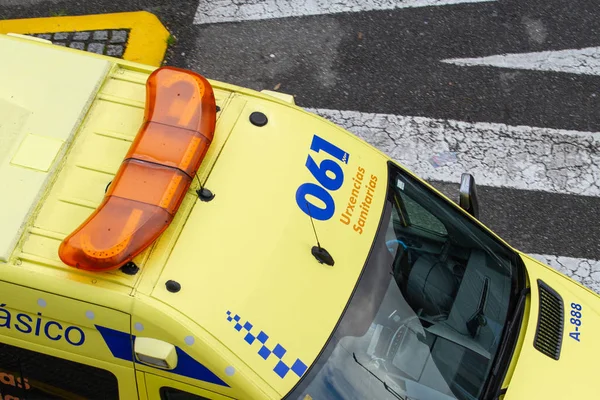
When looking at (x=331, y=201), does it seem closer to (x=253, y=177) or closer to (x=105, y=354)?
(x=253, y=177)

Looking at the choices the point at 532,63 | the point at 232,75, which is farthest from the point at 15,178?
the point at 532,63

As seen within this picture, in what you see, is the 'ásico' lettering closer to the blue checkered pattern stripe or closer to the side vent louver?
the blue checkered pattern stripe

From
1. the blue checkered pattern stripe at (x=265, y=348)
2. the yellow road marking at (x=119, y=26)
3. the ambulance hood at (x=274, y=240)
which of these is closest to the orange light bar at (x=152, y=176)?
the ambulance hood at (x=274, y=240)

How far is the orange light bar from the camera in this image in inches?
118

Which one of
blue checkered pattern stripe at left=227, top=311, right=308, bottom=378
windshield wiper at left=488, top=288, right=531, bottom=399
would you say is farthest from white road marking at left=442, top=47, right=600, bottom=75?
blue checkered pattern stripe at left=227, top=311, right=308, bottom=378

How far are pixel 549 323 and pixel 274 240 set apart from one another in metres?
1.64

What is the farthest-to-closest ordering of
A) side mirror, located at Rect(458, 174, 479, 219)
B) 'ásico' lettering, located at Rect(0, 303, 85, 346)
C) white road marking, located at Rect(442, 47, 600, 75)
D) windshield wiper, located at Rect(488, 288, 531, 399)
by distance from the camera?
white road marking, located at Rect(442, 47, 600, 75), side mirror, located at Rect(458, 174, 479, 219), windshield wiper, located at Rect(488, 288, 531, 399), 'ásico' lettering, located at Rect(0, 303, 85, 346)

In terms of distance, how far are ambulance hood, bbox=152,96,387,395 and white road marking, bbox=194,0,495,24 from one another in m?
3.54

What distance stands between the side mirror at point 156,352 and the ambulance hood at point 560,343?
65.0 inches

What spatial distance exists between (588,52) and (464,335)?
4.27 m

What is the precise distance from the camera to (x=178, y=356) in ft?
10.0

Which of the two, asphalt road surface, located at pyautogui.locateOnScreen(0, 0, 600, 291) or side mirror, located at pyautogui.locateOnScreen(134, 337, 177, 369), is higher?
asphalt road surface, located at pyautogui.locateOnScreen(0, 0, 600, 291)

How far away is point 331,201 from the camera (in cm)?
361

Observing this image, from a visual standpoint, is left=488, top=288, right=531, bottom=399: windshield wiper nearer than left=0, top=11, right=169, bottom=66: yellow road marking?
Yes
